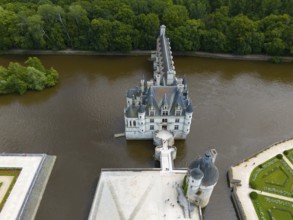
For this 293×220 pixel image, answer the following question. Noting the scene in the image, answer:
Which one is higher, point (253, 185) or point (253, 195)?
point (253, 185)

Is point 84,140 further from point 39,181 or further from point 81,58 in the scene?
point 81,58

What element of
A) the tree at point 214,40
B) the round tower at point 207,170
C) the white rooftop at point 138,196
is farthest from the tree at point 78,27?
the round tower at point 207,170

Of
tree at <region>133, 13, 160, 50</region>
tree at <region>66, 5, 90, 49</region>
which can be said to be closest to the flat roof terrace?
tree at <region>66, 5, 90, 49</region>

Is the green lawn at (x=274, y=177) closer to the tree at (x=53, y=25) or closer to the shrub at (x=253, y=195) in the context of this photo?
the shrub at (x=253, y=195)

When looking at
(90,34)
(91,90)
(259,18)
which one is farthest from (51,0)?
(259,18)

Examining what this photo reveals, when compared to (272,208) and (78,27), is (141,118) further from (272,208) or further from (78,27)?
(78,27)

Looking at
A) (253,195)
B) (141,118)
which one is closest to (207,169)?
(253,195)
